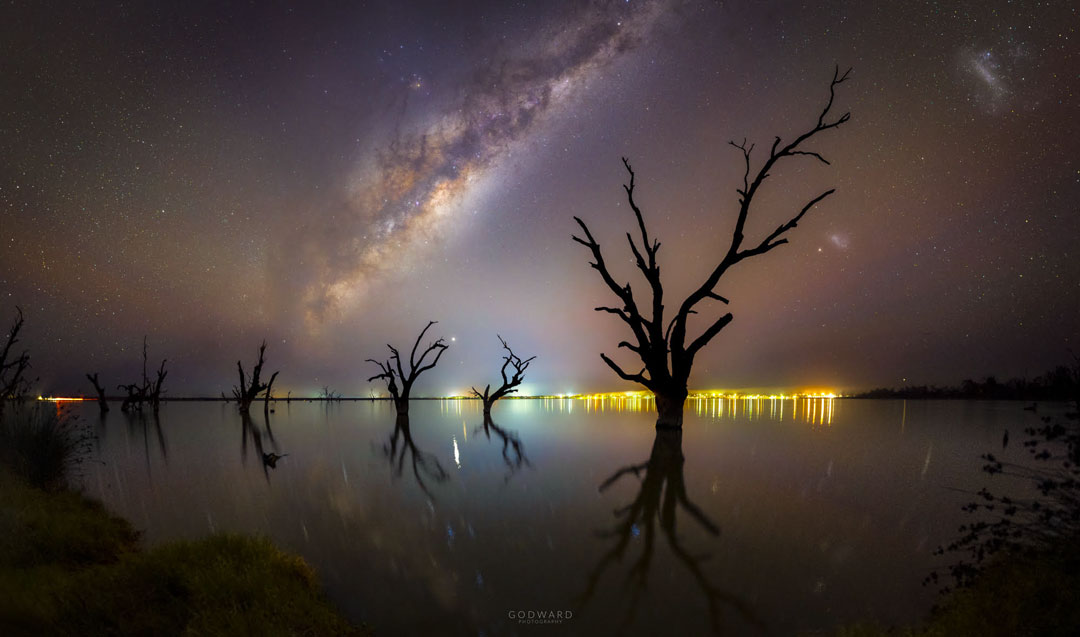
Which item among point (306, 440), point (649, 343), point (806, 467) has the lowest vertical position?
point (306, 440)

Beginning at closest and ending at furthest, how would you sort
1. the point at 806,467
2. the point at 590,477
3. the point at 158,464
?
the point at 590,477 < the point at 806,467 < the point at 158,464

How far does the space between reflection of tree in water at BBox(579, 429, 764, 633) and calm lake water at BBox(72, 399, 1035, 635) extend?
26 mm

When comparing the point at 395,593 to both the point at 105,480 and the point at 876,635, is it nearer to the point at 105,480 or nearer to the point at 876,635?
the point at 876,635

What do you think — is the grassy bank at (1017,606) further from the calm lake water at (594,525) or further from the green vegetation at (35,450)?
the green vegetation at (35,450)

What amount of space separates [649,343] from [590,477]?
25.8 feet

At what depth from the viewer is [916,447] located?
43.2ft

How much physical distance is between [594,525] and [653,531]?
769mm

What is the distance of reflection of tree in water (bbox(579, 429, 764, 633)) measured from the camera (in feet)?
13.1

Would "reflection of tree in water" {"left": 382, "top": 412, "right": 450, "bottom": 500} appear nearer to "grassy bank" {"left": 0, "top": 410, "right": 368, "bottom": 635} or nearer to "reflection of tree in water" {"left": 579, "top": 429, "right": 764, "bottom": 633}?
"reflection of tree in water" {"left": 579, "top": 429, "right": 764, "bottom": 633}

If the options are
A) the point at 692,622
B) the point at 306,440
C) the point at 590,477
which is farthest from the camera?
the point at 306,440

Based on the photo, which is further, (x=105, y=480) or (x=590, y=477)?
(x=105, y=480)

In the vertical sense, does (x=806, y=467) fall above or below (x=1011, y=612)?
below

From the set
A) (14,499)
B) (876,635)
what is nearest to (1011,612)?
(876,635)

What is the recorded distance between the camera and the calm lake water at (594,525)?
3.96m
